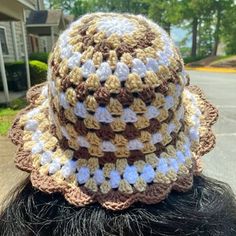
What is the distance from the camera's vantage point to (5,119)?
779cm

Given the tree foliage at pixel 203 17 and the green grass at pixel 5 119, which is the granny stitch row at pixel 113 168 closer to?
the green grass at pixel 5 119

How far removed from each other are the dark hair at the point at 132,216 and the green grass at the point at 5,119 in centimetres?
549

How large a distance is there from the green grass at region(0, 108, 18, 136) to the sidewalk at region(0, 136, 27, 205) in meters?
0.49

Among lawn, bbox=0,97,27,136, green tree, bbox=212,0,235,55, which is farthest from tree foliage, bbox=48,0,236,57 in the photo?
lawn, bbox=0,97,27,136

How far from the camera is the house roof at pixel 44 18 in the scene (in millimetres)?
25969

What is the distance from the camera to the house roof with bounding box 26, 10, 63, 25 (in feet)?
85.2

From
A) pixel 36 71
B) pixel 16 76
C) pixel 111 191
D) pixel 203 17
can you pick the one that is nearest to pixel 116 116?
pixel 111 191

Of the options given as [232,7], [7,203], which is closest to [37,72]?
[7,203]

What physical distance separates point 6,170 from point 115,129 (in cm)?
420

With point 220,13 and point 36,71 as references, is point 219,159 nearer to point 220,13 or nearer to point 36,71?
point 36,71

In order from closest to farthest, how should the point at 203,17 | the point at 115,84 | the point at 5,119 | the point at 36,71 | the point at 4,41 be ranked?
the point at 115,84 < the point at 5,119 < the point at 36,71 < the point at 4,41 < the point at 203,17

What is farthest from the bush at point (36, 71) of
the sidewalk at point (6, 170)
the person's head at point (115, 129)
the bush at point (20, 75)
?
the person's head at point (115, 129)

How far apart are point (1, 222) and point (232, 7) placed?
34.3m

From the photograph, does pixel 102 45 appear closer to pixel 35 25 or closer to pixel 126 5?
pixel 35 25
